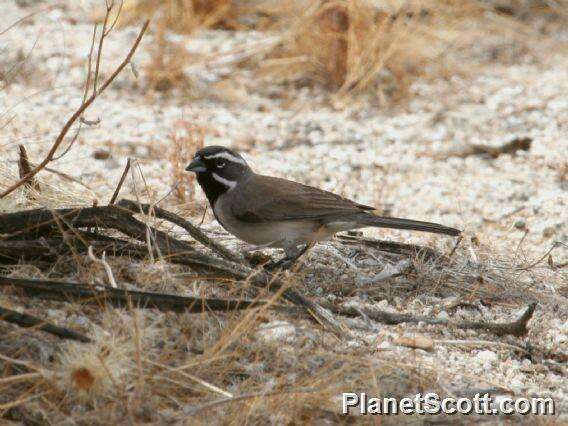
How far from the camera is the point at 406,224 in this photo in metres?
5.67

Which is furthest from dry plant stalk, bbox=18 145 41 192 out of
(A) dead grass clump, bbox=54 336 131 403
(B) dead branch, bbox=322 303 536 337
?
(B) dead branch, bbox=322 303 536 337

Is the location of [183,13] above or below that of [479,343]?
above

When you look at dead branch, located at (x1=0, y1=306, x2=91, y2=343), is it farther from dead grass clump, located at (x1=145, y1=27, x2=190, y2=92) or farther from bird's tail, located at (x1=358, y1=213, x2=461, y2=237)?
dead grass clump, located at (x1=145, y1=27, x2=190, y2=92)

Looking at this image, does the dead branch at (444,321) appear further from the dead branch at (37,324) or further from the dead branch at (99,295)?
the dead branch at (37,324)

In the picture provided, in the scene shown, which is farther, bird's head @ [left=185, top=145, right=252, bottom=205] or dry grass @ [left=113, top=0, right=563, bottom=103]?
dry grass @ [left=113, top=0, right=563, bottom=103]

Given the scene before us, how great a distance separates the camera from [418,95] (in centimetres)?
1038

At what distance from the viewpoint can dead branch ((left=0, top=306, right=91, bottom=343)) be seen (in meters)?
3.92

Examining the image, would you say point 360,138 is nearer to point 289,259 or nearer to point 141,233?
point 289,259

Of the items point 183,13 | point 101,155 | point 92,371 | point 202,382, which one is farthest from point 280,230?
point 183,13

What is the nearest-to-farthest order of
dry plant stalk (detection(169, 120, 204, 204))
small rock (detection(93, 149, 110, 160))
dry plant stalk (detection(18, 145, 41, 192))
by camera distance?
dry plant stalk (detection(18, 145, 41, 192)) < dry plant stalk (detection(169, 120, 204, 204)) < small rock (detection(93, 149, 110, 160))

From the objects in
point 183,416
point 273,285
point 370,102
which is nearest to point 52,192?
point 273,285

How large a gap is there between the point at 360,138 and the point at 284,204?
3661 mm

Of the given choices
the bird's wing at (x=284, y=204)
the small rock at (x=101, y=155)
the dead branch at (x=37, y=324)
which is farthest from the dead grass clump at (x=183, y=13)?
the dead branch at (x=37, y=324)

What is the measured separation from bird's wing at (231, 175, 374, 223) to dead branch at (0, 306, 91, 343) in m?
1.93
